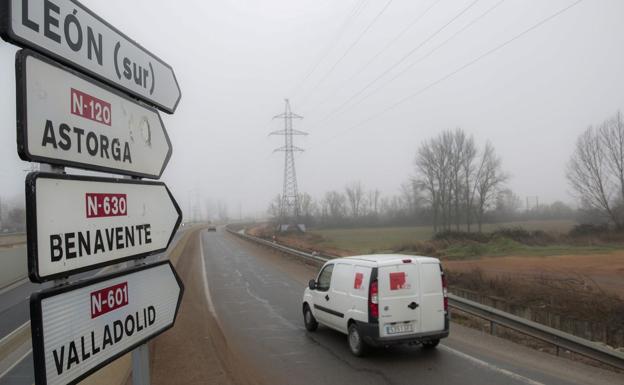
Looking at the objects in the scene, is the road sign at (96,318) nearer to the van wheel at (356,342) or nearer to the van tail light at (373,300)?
the van tail light at (373,300)

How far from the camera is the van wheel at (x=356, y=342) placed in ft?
27.4

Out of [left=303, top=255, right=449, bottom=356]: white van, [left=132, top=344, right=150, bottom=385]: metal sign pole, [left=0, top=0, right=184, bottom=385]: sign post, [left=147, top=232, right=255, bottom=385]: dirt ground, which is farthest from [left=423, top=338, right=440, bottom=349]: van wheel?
[left=132, top=344, right=150, bottom=385]: metal sign pole

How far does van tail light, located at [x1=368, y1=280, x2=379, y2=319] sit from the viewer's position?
316 inches

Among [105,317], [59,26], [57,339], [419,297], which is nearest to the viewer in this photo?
[57,339]

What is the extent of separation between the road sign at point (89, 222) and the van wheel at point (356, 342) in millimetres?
5806

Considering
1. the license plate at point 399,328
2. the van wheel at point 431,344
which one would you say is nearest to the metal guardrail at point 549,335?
the van wheel at point 431,344

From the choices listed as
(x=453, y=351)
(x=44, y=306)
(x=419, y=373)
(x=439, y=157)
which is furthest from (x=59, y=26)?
(x=439, y=157)

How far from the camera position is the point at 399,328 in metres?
8.09

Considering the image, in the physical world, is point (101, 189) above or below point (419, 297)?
above

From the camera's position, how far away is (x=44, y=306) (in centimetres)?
222

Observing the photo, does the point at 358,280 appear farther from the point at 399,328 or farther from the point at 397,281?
the point at 399,328

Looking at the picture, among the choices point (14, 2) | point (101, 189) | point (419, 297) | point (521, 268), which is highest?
point (14, 2)

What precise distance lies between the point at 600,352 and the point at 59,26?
8.70 m

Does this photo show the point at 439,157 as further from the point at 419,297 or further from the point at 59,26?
the point at 59,26
